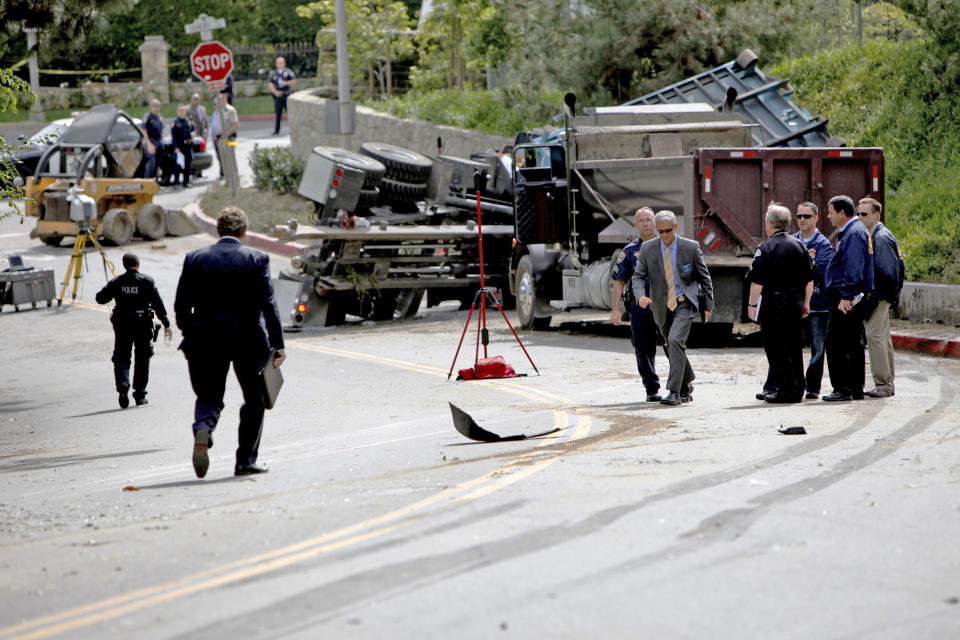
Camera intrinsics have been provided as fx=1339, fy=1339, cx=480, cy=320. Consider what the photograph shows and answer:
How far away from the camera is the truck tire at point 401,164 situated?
822 inches

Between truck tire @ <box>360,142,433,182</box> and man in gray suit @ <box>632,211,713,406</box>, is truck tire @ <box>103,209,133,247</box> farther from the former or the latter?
man in gray suit @ <box>632,211,713,406</box>

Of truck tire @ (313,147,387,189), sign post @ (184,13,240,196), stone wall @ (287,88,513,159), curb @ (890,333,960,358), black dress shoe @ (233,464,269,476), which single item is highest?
sign post @ (184,13,240,196)

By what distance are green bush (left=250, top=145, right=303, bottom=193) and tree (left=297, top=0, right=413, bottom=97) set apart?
658 cm

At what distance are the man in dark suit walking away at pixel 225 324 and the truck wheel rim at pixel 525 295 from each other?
9.49 metres

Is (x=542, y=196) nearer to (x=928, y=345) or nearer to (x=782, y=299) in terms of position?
(x=928, y=345)

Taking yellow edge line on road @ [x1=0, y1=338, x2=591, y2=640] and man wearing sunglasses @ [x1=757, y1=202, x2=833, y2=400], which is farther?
man wearing sunglasses @ [x1=757, y1=202, x2=833, y2=400]

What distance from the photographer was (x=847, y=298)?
35.6 feet

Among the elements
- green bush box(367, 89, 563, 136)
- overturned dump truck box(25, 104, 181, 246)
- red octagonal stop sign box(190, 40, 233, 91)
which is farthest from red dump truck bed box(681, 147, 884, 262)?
red octagonal stop sign box(190, 40, 233, 91)

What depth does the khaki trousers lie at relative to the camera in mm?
11055

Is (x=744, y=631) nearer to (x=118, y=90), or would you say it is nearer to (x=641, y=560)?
(x=641, y=560)

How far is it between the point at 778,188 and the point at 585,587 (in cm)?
1055

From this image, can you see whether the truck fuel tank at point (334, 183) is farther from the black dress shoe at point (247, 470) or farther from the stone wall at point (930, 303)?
the black dress shoe at point (247, 470)

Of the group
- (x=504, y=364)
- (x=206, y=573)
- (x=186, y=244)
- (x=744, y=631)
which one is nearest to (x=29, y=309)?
(x=186, y=244)

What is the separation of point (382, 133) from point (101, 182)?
8212 millimetres
